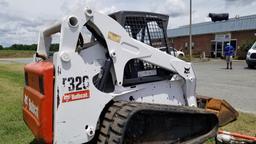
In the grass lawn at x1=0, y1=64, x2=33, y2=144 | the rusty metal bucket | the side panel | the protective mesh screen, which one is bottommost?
the grass lawn at x1=0, y1=64, x2=33, y2=144

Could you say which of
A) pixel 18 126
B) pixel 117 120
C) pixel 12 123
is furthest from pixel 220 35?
pixel 117 120

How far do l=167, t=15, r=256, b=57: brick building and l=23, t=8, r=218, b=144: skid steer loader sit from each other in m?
33.7

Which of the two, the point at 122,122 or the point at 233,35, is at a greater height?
the point at 233,35

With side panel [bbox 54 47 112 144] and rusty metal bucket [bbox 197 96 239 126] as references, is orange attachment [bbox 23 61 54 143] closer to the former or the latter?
side panel [bbox 54 47 112 144]

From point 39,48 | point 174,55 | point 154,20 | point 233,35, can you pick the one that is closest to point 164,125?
point 174,55

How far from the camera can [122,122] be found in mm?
3457

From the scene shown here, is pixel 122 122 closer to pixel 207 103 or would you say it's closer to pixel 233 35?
pixel 207 103

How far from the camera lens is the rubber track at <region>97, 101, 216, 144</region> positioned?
3.46 meters

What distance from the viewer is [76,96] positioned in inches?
140

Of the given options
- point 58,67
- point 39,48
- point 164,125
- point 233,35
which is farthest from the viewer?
point 233,35

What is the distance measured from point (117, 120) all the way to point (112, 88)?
564 millimetres

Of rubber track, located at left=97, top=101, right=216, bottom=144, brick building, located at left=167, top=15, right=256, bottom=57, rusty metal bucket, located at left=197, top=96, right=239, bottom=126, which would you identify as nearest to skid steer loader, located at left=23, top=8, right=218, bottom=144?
rubber track, located at left=97, top=101, right=216, bottom=144

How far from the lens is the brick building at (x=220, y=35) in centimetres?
3891

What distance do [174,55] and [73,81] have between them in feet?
5.82
